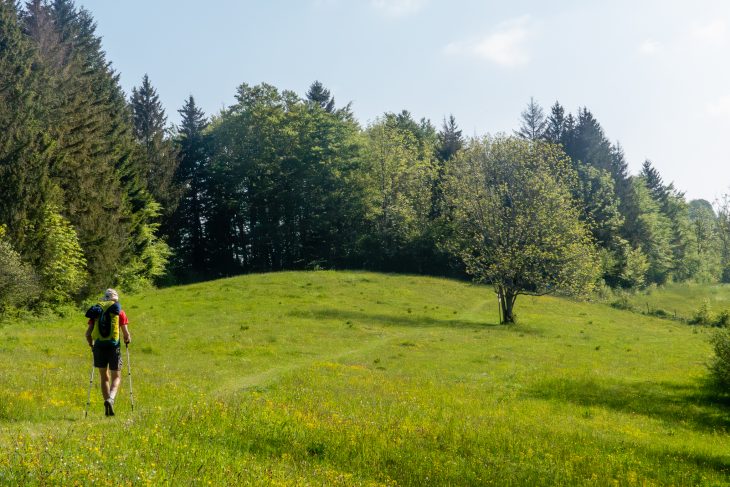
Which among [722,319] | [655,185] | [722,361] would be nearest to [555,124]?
[655,185]

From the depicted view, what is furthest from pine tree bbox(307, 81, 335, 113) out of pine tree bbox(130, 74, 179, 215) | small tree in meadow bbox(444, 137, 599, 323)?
small tree in meadow bbox(444, 137, 599, 323)

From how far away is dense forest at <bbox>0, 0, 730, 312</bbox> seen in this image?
46.0 m

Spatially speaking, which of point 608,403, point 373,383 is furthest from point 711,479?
point 373,383

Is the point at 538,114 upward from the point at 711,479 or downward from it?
upward

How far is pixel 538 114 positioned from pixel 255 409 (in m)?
109

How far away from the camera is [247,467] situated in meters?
11.1

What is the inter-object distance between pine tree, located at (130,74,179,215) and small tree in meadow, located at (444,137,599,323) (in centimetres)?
4377

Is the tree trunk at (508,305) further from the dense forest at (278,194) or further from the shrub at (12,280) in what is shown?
the shrub at (12,280)

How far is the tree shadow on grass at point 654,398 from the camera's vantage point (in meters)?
21.9

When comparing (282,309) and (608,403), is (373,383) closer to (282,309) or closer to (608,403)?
(608,403)

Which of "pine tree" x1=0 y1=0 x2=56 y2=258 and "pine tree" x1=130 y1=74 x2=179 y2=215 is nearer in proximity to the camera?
"pine tree" x1=0 y1=0 x2=56 y2=258

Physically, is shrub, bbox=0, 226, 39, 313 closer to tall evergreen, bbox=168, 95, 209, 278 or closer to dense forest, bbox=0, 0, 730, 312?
dense forest, bbox=0, 0, 730, 312

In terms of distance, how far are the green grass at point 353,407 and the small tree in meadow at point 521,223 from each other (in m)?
6.46

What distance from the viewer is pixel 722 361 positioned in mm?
25812
